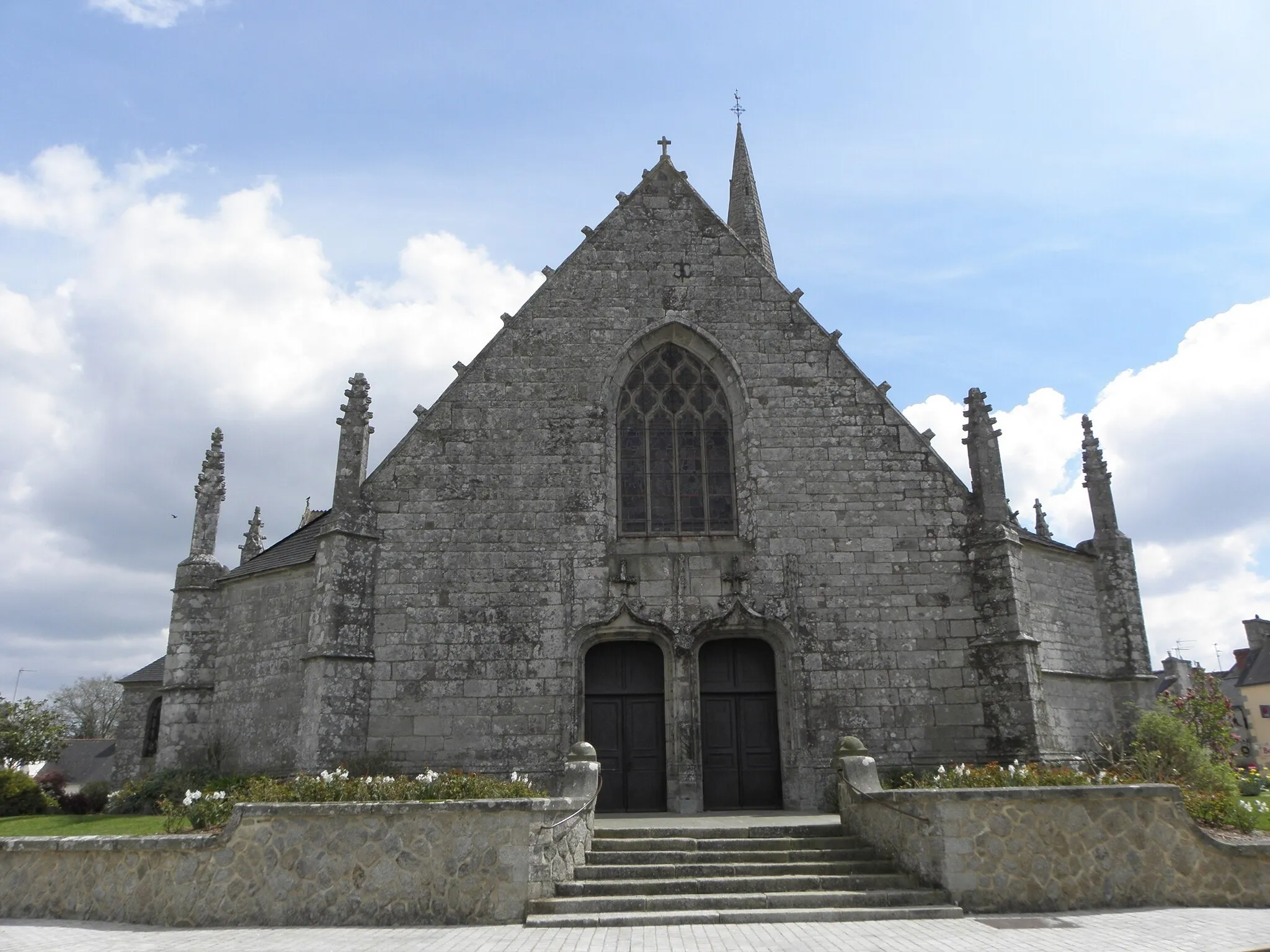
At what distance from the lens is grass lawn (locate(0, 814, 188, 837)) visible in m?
11.0

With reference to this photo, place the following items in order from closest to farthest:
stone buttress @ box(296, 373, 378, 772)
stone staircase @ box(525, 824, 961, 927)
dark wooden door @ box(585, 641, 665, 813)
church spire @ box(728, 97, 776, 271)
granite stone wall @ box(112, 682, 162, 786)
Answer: stone staircase @ box(525, 824, 961, 927) < stone buttress @ box(296, 373, 378, 772) < dark wooden door @ box(585, 641, 665, 813) < granite stone wall @ box(112, 682, 162, 786) < church spire @ box(728, 97, 776, 271)

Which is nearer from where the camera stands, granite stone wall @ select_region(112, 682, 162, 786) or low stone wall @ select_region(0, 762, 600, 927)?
low stone wall @ select_region(0, 762, 600, 927)

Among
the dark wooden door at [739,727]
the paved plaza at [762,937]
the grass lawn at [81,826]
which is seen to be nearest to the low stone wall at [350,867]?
the paved plaza at [762,937]

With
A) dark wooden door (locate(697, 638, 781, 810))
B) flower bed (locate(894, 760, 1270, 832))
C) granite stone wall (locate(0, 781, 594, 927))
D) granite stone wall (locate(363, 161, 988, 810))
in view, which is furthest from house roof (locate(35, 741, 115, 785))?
flower bed (locate(894, 760, 1270, 832))

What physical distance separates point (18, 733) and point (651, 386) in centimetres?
2545

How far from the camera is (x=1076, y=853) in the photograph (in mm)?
8625

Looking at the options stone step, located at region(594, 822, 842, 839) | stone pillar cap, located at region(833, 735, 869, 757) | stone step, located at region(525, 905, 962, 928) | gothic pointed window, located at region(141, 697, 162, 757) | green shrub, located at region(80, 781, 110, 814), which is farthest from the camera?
gothic pointed window, located at region(141, 697, 162, 757)

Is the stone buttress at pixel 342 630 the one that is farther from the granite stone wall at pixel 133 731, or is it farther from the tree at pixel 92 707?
the tree at pixel 92 707

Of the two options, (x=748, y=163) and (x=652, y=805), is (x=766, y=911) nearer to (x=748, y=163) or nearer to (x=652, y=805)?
(x=652, y=805)

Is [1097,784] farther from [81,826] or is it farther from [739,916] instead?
[81,826]

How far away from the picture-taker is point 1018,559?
44.2 ft

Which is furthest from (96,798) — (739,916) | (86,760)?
(86,760)

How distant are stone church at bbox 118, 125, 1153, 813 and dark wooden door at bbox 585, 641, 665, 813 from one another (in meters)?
0.04

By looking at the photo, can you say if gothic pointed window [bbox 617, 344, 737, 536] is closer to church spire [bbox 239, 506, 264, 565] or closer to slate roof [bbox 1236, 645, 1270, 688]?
church spire [bbox 239, 506, 264, 565]
